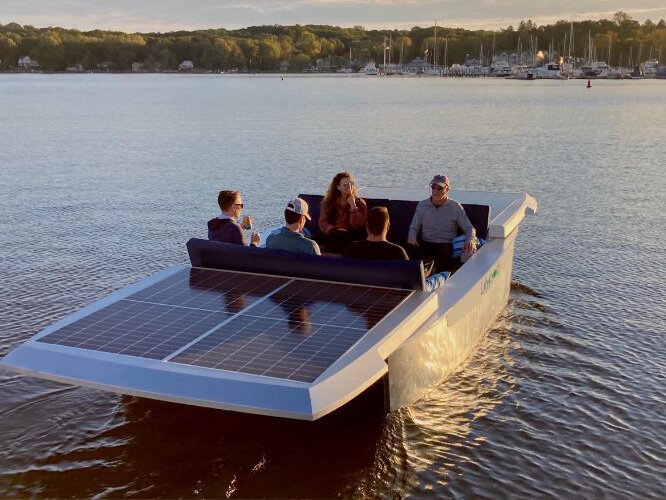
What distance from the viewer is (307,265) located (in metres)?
7.82

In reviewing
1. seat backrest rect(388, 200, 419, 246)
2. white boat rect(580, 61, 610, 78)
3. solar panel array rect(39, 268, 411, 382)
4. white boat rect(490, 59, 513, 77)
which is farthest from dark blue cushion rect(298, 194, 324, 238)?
white boat rect(490, 59, 513, 77)

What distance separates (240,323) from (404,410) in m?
2.11

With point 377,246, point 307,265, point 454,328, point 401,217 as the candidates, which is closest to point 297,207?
point 307,265

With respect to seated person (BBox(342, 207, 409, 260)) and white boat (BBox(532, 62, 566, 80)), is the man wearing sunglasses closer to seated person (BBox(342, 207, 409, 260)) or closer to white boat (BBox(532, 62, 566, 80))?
seated person (BBox(342, 207, 409, 260))

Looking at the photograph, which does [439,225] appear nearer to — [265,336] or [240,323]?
[240,323]

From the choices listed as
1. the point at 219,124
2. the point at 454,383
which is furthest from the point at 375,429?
the point at 219,124

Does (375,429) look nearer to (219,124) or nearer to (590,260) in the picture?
(590,260)

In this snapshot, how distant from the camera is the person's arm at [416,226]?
1021cm

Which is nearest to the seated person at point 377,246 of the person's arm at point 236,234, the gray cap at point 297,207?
the gray cap at point 297,207

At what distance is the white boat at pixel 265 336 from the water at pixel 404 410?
698 millimetres

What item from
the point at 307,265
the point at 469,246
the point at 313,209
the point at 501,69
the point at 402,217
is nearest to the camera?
the point at 307,265

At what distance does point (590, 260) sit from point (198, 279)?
29.9 ft

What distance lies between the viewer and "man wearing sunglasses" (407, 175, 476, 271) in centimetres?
1006

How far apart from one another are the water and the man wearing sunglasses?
132cm
